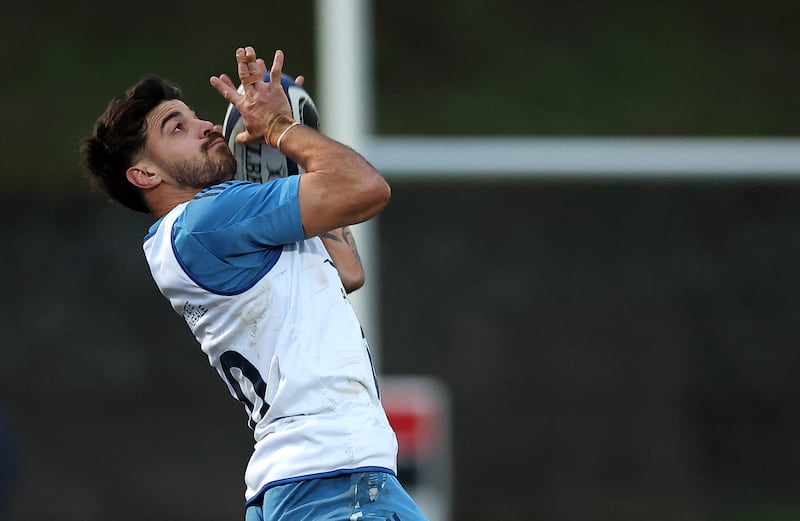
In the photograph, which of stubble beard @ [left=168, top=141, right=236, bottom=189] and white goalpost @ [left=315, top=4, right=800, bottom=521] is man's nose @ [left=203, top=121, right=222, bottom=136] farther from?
white goalpost @ [left=315, top=4, right=800, bottom=521]

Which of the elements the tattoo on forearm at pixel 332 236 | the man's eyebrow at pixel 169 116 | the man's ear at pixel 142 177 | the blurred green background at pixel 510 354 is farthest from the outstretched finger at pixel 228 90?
the blurred green background at pixel 510 354

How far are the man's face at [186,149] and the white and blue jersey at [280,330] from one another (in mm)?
135

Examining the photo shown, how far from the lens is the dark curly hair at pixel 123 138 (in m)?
3.33

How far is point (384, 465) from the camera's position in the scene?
3.02 meters

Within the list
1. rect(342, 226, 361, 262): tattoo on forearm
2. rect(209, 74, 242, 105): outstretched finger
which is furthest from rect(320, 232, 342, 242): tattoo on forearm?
rect(209, 74, 242, 105): outstretched finger

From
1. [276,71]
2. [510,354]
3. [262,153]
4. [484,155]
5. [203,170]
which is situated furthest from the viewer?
[510,354]

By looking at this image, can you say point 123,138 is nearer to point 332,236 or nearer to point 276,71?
point 276,71

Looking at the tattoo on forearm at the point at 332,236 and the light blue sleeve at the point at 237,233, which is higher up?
the light blue sleeve at the point at 237,233

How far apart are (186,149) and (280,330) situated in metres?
0.55

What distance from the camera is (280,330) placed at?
10.1 feet

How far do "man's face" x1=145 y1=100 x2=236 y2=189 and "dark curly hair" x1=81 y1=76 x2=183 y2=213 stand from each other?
3 centimetres

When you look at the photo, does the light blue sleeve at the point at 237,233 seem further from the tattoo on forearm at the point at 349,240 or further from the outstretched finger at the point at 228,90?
the tattoo on forearm at the point at 349,240

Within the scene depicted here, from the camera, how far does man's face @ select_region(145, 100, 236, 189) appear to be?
130 inches

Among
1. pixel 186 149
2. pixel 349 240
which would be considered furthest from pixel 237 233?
pixel 349 240
